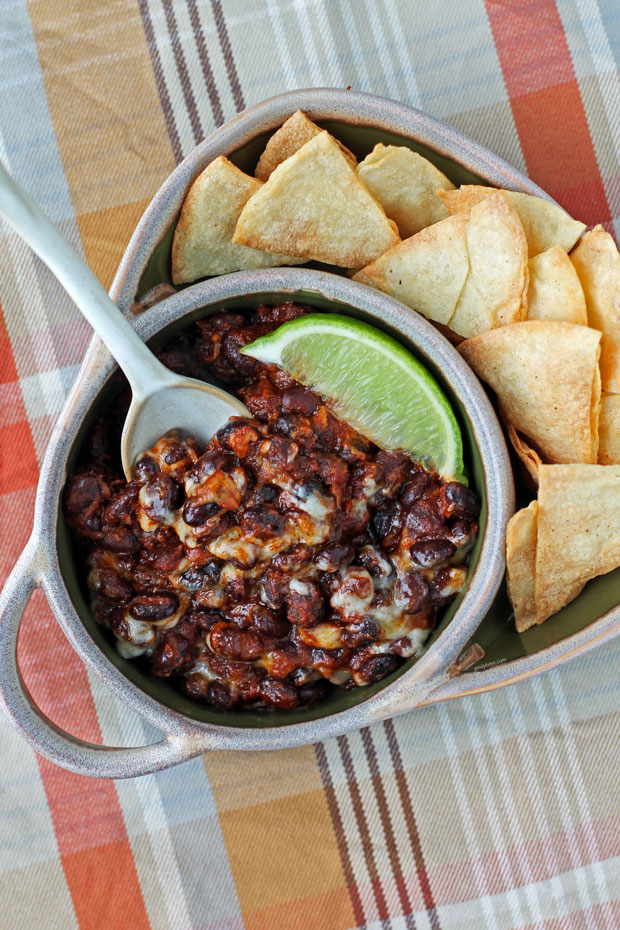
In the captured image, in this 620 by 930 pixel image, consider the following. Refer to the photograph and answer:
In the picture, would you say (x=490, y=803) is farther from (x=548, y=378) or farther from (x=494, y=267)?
(x=494, y=267)

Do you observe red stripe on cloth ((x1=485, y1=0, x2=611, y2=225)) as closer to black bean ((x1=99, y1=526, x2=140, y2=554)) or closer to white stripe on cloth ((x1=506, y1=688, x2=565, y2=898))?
white stripe on cloth ((x1=506, y1=688, x2=565, y2=898))

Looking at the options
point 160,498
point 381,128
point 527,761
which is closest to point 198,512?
point 160,498

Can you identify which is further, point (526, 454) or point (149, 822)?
point (149, 822)

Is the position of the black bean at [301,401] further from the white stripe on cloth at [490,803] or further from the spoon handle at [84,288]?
the white stripe on cloth at [490,803]

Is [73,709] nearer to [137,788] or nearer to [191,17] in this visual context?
[137,788]

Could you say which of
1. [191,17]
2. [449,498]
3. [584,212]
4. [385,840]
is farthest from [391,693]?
[191,17]

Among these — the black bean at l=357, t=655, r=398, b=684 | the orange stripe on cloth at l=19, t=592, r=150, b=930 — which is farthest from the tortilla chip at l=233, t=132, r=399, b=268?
the orange stripe on cloth at l=19, t=592, r=150, b=930

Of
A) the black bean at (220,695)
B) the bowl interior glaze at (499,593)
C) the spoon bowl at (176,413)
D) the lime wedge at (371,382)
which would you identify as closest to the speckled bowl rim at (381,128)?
the bowl interior glaze at (499,593)
